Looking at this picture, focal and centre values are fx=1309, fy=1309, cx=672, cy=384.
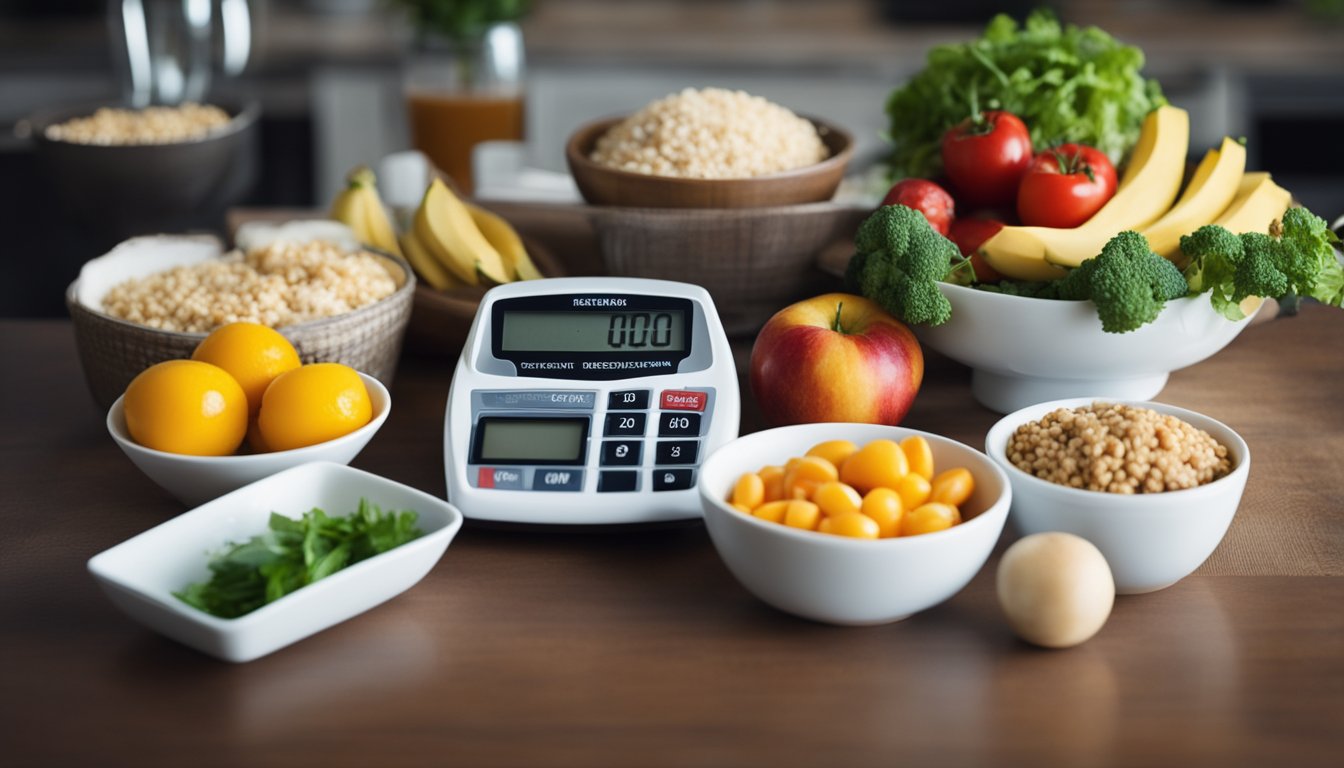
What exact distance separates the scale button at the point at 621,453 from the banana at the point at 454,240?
0.41 meters

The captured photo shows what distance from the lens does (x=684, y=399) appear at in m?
1.06

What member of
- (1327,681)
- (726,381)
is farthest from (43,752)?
(1327,681)

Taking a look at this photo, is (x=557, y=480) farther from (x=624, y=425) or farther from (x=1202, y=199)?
(x=1202, y=199)

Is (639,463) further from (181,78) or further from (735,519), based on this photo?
(181,78)

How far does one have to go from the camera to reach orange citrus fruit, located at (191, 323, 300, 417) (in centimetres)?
106

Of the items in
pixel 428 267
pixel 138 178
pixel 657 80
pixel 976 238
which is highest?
pixel 976 238

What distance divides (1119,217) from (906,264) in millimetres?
250

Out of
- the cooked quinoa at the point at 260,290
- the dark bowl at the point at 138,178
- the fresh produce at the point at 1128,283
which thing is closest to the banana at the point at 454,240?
the cooked quinoa at the point at 260,290

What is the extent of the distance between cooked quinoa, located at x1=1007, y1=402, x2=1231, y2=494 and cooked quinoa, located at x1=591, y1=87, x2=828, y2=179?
20.7 inches

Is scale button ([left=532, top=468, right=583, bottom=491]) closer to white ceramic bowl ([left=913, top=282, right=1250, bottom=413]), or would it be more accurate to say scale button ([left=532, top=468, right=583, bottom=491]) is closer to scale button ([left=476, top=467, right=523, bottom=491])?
scale button ([left=476, top=467, right=523, bottom=491])

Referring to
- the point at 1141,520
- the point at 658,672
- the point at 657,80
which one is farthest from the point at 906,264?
the point at 657,80

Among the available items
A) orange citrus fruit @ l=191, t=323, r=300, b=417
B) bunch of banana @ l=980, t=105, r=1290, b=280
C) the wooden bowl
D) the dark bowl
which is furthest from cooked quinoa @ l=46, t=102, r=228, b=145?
bunch of banana @ l=980, t=105, r=1290, b=280

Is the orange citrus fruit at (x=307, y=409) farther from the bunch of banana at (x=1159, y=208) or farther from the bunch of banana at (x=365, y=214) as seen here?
the bunch of banana at (x=1159, y=208)

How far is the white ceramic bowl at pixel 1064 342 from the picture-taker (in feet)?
3.70
